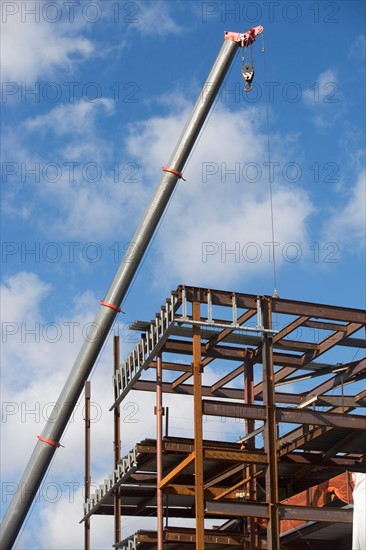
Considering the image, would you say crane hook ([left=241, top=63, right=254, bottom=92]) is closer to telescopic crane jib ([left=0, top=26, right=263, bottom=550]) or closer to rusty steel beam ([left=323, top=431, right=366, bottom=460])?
telescopic crane jib ([left=0, top=26, right=263, bottom=550])

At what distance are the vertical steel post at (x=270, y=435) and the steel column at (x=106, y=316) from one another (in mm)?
6877

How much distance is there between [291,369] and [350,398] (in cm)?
303

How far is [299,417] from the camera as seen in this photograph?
40.4 m

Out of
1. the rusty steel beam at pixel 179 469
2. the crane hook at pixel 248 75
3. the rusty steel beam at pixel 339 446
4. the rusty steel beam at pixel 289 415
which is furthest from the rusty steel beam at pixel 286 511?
the crane hook at pixel 248 75

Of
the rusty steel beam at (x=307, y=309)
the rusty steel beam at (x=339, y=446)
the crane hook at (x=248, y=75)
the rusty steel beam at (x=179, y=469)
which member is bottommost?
the rusty steel beam at (x=179, y=469)

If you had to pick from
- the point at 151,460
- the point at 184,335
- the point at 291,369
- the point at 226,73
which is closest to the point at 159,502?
the point at 151,460

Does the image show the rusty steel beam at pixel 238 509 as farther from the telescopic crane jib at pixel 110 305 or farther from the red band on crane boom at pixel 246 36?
the red band on crane boom at pixel 246 36

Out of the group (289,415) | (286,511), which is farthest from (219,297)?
(286,511)

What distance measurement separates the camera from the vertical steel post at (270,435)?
38.0 metres

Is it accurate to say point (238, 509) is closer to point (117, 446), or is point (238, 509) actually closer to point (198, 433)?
point (198, 433)

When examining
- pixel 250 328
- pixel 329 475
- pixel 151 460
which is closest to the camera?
pixel 250 328

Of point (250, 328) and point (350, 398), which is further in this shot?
point (350, 398)

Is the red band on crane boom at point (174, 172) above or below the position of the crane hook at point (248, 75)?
below

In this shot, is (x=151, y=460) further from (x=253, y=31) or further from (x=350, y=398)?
(x=253, y=31)
